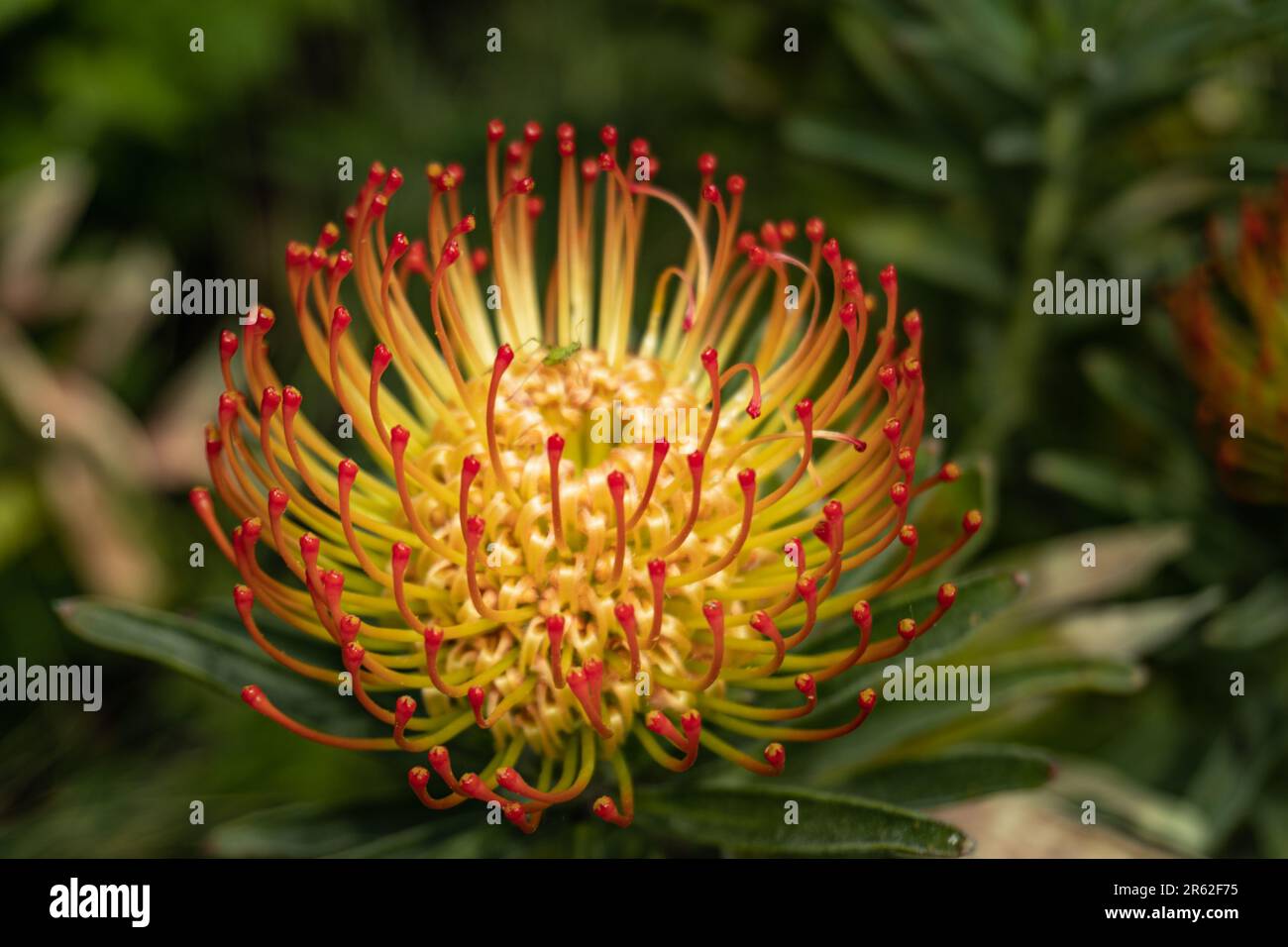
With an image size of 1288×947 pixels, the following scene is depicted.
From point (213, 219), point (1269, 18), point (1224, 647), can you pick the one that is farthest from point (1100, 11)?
point (213, 219)

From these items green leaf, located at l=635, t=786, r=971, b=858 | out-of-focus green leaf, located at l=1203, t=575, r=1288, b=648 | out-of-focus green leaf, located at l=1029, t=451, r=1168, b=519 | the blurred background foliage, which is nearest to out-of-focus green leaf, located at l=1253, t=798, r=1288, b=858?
the blurred background foliage

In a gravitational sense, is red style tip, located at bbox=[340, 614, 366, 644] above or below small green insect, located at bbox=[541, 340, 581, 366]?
below

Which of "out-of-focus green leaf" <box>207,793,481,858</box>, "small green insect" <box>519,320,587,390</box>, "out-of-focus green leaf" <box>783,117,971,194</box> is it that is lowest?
"out-of-focus green leaf" <box>207,793,481,858</box>

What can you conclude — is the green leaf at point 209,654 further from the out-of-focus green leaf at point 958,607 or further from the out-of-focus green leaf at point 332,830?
the out-of-focus green leaf at point 958,607

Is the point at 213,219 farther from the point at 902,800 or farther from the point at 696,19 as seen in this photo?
the point at 902,800

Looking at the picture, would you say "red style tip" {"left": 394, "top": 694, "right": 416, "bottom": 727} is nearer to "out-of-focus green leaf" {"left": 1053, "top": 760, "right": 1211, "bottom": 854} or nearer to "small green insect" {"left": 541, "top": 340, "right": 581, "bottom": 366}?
"small green insect" {"left": 541, "top": 340, "right": 581, "bottom": 366}

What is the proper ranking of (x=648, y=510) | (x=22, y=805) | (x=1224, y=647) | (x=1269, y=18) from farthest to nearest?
(x=22, y=805)
(x=1224, y=647)
(x=1269, y=18)
(x=648, y=510)

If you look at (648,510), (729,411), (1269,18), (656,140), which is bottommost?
(648,510)
